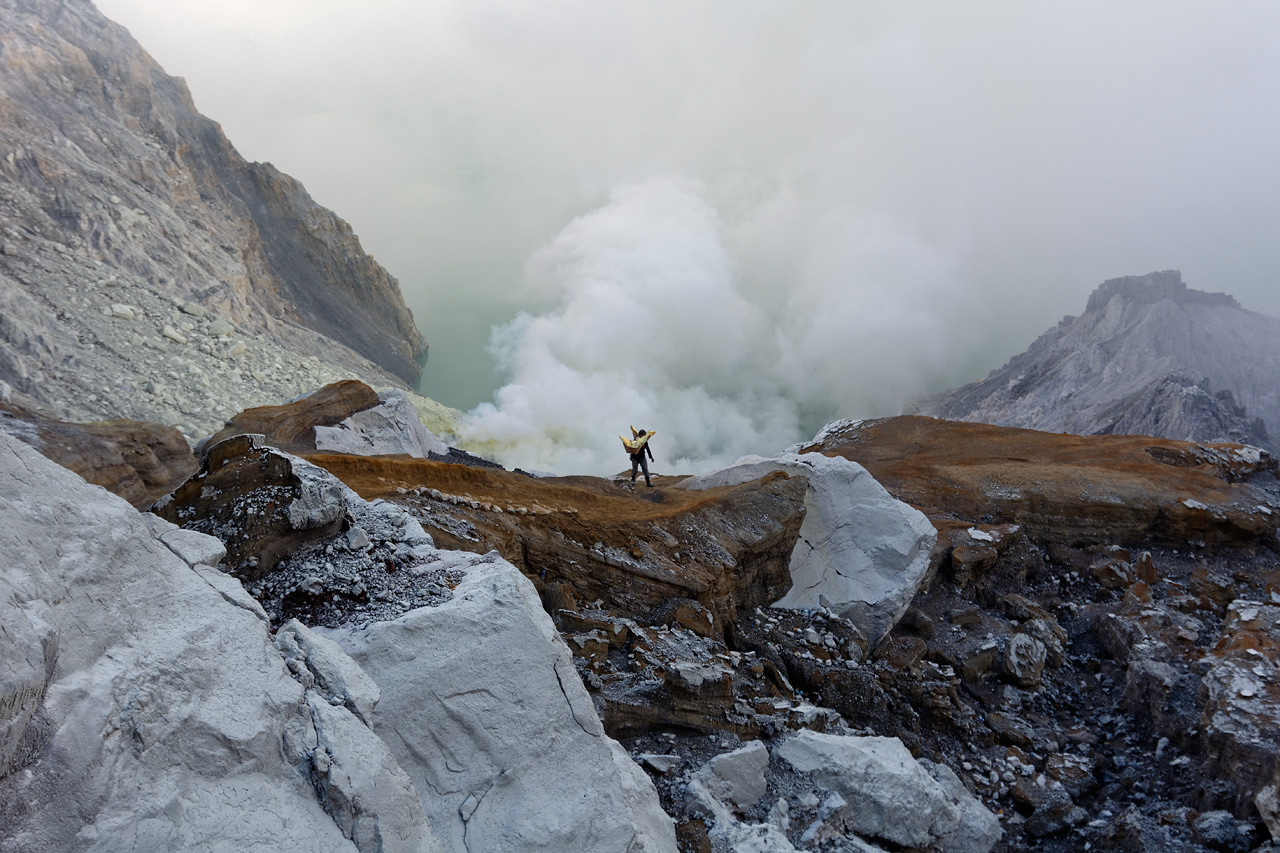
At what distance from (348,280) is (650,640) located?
55.0 metres

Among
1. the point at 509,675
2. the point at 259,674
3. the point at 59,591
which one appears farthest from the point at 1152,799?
the point at 59,591

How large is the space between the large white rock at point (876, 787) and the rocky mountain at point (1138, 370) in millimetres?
50068

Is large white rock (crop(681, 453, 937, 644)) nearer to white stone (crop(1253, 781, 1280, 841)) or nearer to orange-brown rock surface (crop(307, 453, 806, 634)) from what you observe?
orange-brown rock surface (crop(307, 453, 806, 634))

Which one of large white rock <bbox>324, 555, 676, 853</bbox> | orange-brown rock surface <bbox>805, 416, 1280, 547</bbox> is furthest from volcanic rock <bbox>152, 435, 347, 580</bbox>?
orange-brown rock surface <bbox>805, 416, 1280, 547</bbox>

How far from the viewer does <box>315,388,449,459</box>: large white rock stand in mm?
19359

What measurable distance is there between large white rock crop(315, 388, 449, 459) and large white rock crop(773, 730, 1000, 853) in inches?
544

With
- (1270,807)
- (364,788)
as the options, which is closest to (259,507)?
(364,788)

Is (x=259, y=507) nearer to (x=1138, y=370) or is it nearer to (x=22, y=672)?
(x=22, y=672)

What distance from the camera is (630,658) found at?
9.53 m

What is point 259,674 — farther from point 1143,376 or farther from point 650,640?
point 1143,376

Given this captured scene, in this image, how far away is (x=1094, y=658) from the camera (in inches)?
567

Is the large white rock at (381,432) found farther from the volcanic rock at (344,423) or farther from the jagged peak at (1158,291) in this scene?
the jagged peak at (1158,291)

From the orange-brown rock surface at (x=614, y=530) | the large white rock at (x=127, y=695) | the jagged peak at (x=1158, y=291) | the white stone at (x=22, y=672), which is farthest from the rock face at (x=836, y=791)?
the jagged peak at (x=1158, y=291)

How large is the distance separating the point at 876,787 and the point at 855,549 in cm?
674
